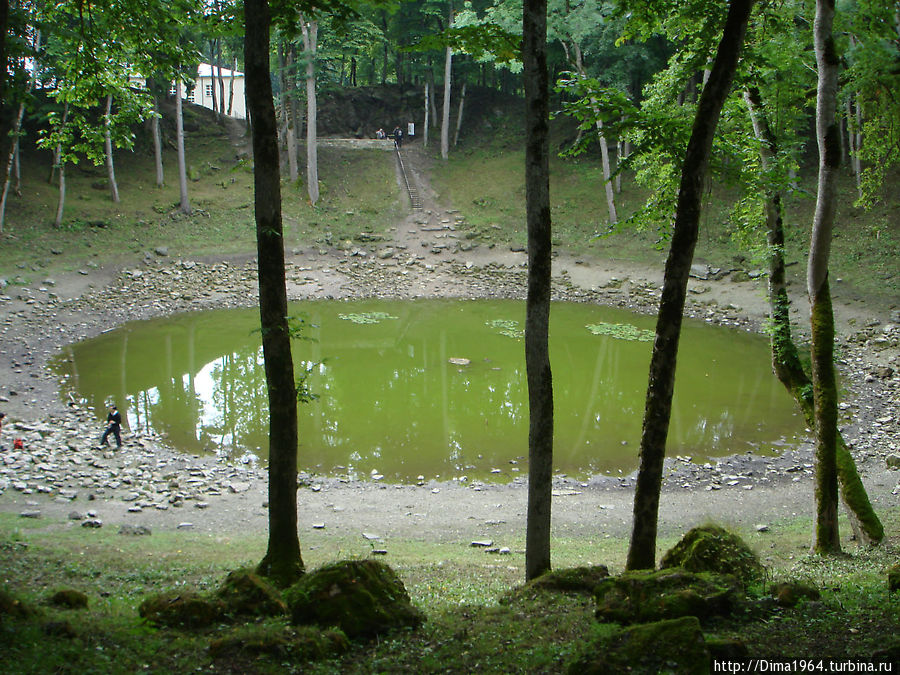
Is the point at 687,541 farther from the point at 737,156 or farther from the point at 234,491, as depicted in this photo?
the point at 234,491

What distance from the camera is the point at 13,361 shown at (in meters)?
18.9

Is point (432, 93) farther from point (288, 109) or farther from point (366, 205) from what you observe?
point (366, 205)

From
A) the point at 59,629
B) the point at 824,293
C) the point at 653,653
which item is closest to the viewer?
the point at 653,653

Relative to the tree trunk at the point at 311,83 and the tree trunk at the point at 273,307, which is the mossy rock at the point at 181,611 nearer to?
the tree trunk at the point at 273,307

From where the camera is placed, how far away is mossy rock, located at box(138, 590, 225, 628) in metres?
5.56

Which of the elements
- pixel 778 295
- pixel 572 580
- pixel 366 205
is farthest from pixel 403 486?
pixel 366 205

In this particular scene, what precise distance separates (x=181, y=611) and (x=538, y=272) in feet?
14.3

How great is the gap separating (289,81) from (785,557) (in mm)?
32578

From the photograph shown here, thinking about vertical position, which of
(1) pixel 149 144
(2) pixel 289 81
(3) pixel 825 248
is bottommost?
(3) pixel 825 248

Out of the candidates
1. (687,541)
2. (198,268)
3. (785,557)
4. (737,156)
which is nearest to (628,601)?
(687,541)

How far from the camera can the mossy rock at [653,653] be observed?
169 inches

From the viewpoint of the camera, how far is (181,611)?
222 inches

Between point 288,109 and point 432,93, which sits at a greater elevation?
point 432,93

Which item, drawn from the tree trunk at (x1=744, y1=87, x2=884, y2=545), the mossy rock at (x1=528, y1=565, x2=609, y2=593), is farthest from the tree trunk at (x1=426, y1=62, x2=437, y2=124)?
the mossy rock at (x1=528, y1=565, x2=609, y2=593)
